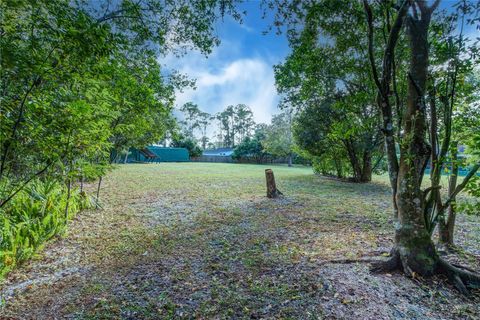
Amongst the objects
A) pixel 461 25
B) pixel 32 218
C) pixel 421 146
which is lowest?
pixel 32 218

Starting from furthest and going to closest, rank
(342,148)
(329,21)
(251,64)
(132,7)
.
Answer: (342,148) < (251,64) < (132,7) < (329,21)

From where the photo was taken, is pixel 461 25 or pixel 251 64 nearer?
pixel 461 25

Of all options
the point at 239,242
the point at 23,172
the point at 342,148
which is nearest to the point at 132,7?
the point at 23,172

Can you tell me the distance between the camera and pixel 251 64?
21.7 feet

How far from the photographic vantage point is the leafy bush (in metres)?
2.90

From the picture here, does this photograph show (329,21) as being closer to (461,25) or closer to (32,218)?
(461,25)

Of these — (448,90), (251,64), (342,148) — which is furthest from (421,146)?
(342,148)

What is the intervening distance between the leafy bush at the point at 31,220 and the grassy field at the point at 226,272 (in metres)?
0.18

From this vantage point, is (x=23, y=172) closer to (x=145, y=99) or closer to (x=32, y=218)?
(x=32, y=218)

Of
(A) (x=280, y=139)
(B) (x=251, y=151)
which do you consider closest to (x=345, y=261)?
(A) (x=280, y=139)

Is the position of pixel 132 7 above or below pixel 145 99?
above

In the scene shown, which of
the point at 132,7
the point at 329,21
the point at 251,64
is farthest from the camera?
the point at 251,64

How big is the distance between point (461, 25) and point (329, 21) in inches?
85.5

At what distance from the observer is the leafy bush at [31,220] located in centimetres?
290
